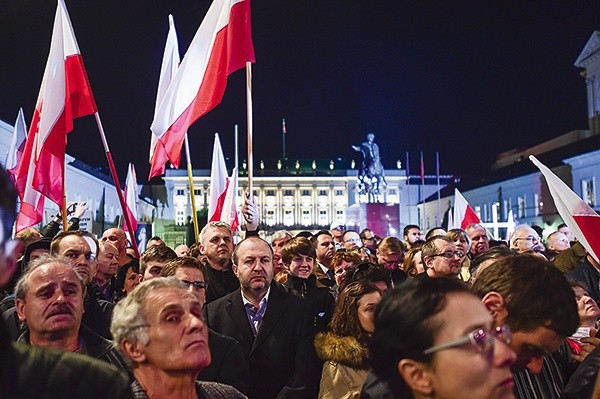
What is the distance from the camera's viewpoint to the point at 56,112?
7.67 metres

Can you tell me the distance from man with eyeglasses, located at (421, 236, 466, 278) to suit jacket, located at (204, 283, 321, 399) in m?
1.40

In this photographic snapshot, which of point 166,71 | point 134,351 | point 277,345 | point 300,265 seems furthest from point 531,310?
point 166,71

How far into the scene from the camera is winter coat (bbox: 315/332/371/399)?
3930mm

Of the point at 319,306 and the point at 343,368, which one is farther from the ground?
the point at 319,306

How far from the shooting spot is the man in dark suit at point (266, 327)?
493cm

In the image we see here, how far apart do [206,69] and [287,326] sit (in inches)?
157

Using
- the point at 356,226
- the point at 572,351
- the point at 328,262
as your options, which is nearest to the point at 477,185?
the point at 356,226

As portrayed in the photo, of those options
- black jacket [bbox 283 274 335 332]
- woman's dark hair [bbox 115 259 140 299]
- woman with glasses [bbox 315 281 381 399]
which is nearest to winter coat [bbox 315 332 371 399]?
woman with glasses [bbox 315 281 381 399]

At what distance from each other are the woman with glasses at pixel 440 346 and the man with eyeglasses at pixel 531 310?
14.3 inches

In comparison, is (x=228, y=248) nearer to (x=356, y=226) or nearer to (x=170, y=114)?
(x=170, y=114)

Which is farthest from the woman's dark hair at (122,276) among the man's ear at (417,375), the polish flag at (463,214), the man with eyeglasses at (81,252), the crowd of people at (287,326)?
the polish flag at (463,214)

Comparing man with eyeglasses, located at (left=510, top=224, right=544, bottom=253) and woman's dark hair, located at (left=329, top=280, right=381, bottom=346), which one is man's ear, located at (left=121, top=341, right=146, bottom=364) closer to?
woman's dark hair, located at (left=329, top=280, right=381, bottom=346)

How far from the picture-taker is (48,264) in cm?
368

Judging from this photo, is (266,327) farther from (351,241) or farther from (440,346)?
(351,241)
